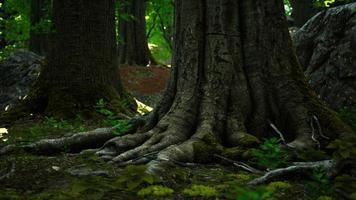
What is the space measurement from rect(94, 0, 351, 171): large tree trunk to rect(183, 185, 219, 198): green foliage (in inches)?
59.1

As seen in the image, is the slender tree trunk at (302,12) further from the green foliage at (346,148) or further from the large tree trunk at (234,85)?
the green foliage at (346,148)

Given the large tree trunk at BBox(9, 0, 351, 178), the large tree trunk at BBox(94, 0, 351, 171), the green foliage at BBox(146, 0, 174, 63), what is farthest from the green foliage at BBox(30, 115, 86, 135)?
the green foliage at BBox(146, 0, 174, 63)

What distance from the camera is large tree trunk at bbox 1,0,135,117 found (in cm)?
986

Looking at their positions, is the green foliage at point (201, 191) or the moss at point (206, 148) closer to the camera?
the green foliage at point (201, 191)

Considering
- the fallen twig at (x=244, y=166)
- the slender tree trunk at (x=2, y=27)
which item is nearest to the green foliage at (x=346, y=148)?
the fallen twig at (x=244, y=166)

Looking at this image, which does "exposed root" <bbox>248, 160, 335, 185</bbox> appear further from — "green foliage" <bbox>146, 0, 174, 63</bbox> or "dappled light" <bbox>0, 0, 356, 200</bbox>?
"green foliage" <bbox>146, 0, 174, 63</bbox>

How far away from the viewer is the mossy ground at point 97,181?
371 cm

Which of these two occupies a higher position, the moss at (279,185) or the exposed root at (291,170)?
the exposed root at (291,170)

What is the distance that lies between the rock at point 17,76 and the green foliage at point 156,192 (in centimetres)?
1060

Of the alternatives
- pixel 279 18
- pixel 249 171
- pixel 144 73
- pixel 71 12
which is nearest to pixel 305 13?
pixel 144 73

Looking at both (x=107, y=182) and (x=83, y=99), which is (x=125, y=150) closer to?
(x=107, y=182)

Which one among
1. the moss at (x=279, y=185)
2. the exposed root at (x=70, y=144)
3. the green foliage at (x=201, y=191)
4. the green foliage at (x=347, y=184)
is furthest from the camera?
the exposed root at (x=70, y=144)

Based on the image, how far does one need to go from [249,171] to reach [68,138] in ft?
8.55

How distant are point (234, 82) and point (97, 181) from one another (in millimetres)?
2515
